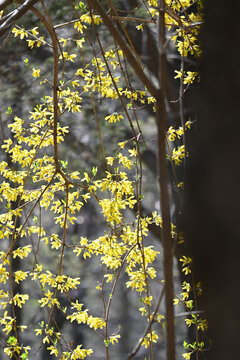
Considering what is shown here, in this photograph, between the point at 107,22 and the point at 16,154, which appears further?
the point at 16,154

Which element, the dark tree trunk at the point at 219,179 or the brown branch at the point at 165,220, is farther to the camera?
the brown branch at the point at 165,220

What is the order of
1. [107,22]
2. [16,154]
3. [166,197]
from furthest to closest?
[16,154] → [107,22] → [166,197]

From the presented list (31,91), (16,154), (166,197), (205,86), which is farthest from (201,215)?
(31,91)

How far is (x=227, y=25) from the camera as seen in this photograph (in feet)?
1.71

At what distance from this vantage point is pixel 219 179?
0.52 m

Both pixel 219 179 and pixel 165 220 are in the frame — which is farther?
pixel 165 220

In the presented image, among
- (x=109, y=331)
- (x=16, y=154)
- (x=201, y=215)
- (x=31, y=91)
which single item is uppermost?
(x=31, y=91)

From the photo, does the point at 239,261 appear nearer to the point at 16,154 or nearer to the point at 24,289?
the point at 16,154

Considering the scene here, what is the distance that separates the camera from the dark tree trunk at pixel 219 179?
52 centimetres

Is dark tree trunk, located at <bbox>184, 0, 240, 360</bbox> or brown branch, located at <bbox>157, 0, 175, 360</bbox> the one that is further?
brown branch, located at <bbox>157, 0, 175, 360</bbox>

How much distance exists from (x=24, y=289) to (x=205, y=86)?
304 centimetres

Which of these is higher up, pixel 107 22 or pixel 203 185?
pixel 107 22

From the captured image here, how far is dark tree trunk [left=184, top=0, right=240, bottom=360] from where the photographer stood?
1.70 feet

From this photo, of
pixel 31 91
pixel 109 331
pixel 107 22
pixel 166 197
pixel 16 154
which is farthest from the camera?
pixel 31 91
